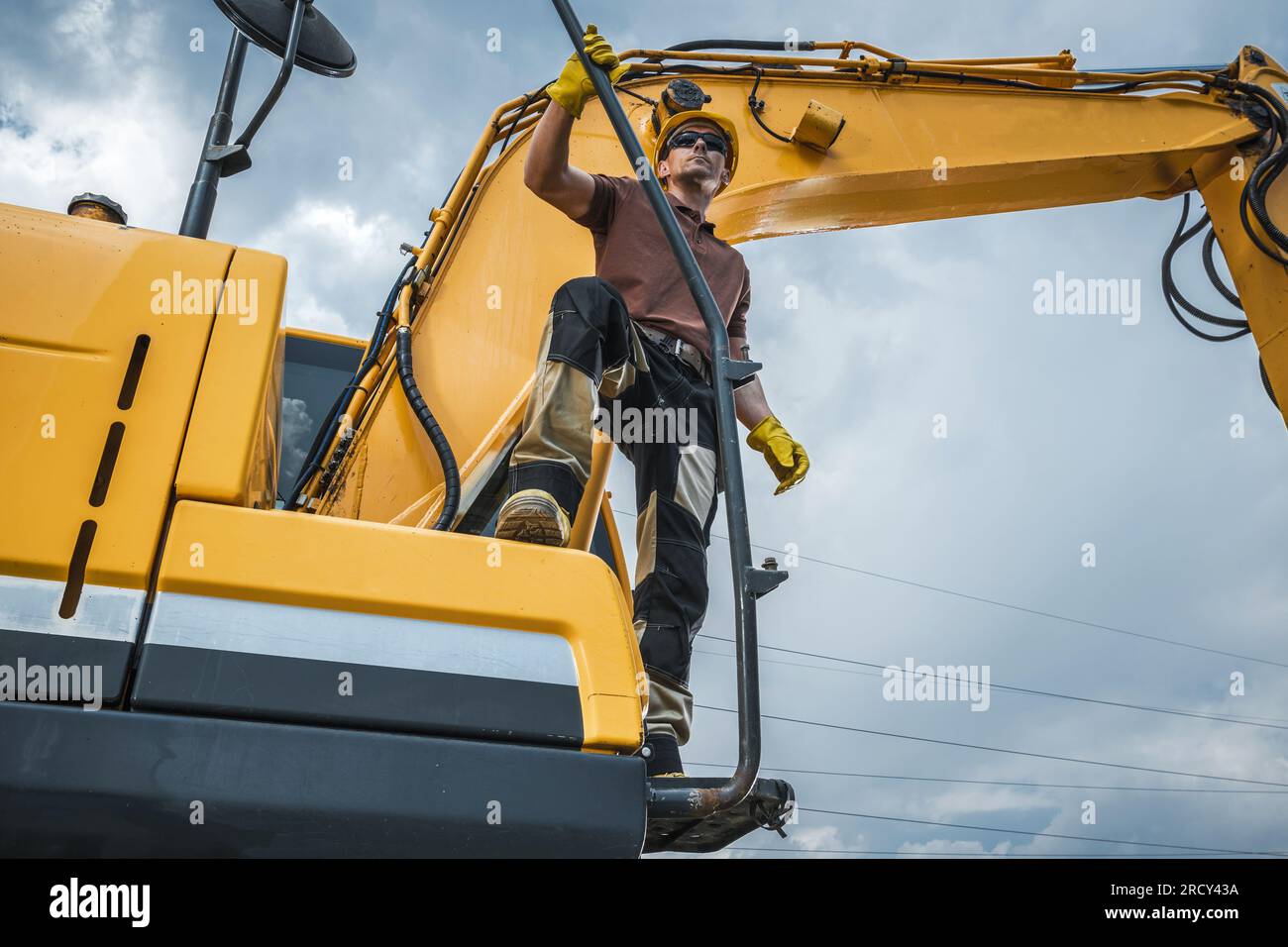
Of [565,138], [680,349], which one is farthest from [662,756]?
[565,138]

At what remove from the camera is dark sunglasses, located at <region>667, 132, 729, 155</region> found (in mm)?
3223

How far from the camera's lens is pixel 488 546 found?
179 cm

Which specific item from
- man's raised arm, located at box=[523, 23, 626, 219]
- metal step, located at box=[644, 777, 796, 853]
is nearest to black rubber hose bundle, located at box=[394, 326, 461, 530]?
man's raised arm, located at box=[523, 23, 626, 219]

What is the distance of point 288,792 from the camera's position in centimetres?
151

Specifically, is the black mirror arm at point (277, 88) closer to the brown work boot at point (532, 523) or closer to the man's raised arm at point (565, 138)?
the man's raised arm at point (565, 138)

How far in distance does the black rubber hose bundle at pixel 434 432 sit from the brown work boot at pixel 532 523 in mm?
Answer: 460

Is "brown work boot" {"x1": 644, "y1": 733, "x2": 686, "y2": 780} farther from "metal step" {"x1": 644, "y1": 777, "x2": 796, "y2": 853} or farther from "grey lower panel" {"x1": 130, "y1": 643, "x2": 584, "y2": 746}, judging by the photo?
"grey lower panel" {"x1": 130, "y1": 643, "x2": 584, "y2": 746}

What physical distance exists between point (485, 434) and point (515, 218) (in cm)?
77

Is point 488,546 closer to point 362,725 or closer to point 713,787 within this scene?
point 362,725

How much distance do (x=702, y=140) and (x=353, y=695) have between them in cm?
223

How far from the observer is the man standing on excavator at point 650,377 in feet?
7.27

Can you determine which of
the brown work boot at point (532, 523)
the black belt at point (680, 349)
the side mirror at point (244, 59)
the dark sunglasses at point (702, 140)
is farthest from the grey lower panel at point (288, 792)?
the dark sunglasses at point (702, 140)

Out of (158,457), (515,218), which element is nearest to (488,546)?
(158,457)

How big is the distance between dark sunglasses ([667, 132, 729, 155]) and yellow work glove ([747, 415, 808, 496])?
2.89 feet
